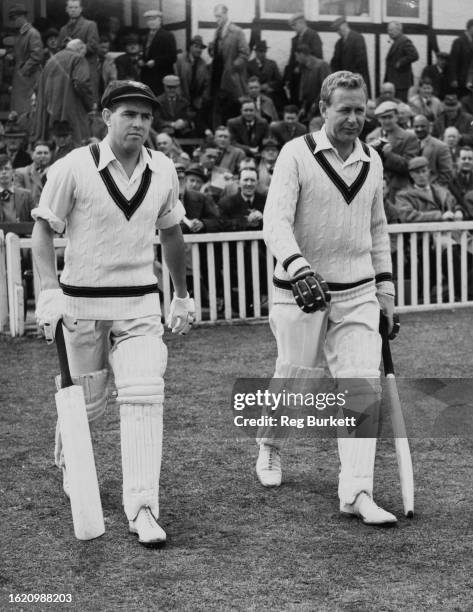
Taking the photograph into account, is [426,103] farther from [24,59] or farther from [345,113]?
[345,113]

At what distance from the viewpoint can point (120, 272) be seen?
5.01 meters

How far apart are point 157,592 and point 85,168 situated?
1.84 metres

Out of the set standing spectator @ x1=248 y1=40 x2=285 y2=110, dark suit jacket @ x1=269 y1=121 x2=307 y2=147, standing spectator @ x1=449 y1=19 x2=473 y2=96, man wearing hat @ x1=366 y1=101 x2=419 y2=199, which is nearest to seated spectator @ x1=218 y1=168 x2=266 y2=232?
man wearing hat @ x1=366 y1=101 x2=419 y2=199

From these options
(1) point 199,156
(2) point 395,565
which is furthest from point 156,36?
(2) point 395,565

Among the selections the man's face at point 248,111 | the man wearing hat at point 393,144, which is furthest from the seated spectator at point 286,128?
the man wearing hat at point 393,144

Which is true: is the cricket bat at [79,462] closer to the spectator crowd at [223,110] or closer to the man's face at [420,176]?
the spectator crowd at [223,110]

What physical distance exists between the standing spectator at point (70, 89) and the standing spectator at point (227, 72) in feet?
7.72

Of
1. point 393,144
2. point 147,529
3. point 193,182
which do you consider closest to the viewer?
point 147,529

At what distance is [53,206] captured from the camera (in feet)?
16.1

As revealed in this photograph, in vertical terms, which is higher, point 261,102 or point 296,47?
point 296,47

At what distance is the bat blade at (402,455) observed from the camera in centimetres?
512

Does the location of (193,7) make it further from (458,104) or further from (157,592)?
(157,592)

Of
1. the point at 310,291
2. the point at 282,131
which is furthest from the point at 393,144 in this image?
the point at 310,291

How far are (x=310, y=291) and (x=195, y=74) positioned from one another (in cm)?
1144
